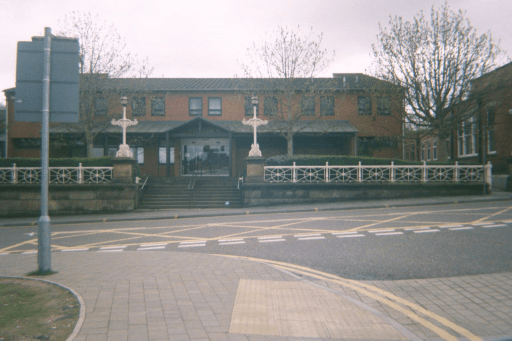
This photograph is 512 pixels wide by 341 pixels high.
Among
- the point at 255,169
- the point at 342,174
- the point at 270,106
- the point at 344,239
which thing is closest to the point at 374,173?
the point at 342,174

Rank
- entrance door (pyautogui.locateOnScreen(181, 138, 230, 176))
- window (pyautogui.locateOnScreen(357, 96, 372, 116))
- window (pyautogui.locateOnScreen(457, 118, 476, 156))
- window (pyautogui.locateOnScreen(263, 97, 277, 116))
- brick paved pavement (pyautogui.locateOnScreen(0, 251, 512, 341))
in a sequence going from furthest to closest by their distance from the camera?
window (pyautogui.locateOnScreen(357, 96, 372, 116)) < entrance door (pyautogui.locateOnScreen(181, 138, 230, 176)) < window (pyautogui.locateOnScreen(263, 97, 277, 116)) < window (pyautogui.locateOnScreen(457, 118, 476, 156)) < brick paved pavement (pyautogui.locateOnScreen(0, 251, 512, 341))

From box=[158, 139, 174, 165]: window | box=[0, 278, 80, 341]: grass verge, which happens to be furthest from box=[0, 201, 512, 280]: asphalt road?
box=[158, 139, 174, 165]: window

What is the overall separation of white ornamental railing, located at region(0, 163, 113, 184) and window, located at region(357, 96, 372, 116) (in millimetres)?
20021

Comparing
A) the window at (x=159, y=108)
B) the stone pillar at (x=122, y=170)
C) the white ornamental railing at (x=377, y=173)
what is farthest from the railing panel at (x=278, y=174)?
the window at (x=159, y=108)

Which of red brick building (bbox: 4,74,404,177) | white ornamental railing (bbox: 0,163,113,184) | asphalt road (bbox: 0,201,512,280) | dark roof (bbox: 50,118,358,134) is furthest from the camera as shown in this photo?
red brick building (bbox: 4,74,404,177)

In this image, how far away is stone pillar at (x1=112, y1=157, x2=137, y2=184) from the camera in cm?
1894

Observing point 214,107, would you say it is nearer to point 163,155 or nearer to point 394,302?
point 163,155

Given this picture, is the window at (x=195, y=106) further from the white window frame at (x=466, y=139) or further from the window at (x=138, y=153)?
the white window frame at (x=466, y=139)

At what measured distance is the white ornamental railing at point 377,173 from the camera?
19.5m

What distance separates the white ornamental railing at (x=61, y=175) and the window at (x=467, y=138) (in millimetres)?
22090

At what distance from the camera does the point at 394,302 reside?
4.89m

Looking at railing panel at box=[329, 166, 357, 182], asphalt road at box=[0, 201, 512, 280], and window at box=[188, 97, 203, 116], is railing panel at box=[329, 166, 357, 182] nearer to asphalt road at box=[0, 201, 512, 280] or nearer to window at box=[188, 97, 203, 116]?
asphalt road at box=[0, 201, 512, 280]

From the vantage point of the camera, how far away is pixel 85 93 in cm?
2330

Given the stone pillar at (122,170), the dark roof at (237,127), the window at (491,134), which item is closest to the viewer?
the stone pillar at (122,170)
